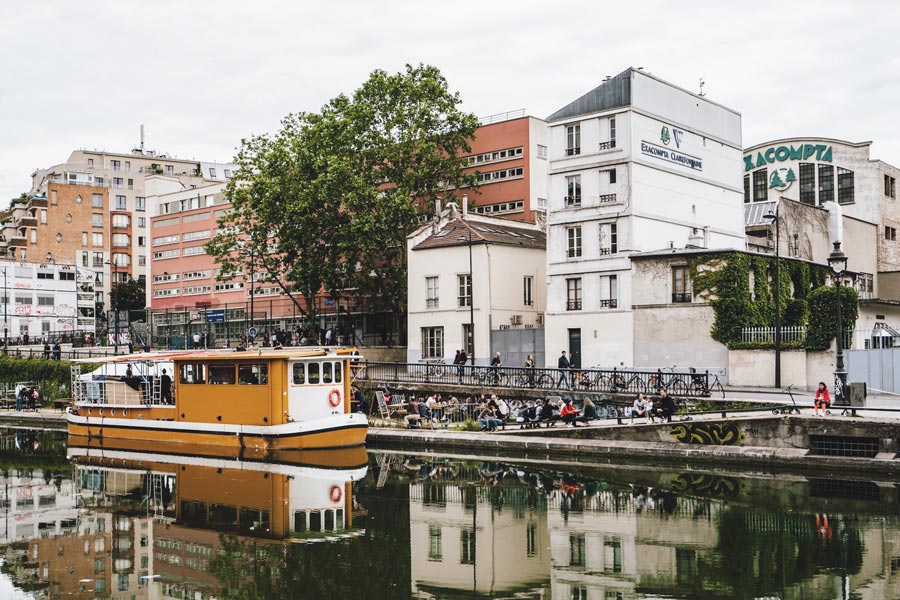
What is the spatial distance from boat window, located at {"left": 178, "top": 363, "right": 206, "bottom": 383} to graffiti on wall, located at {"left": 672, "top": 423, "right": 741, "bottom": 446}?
1725cm

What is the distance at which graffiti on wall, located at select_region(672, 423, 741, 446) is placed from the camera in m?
29.0

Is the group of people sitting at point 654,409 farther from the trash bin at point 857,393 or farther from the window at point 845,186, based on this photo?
the window at point 845,186

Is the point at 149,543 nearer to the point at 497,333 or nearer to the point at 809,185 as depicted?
the point at 497,333

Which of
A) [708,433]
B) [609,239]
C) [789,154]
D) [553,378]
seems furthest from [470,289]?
[789,154]

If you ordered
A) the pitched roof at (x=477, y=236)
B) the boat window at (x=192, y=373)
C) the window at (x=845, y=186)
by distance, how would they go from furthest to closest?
1. the window at (x=845, y=186)
2. the pitched roof at (x=477, y=236)
3. the boat window at (x=192, y=373)

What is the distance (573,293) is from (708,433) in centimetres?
1936

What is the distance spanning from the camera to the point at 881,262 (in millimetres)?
62375

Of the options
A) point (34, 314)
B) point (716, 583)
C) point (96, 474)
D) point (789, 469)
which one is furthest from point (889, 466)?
point (34, 314)

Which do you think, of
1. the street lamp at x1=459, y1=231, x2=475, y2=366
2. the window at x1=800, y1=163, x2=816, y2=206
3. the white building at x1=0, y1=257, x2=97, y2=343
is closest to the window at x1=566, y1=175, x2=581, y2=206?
the street lamp at x1=459, y1=231, x2=475, y2=366

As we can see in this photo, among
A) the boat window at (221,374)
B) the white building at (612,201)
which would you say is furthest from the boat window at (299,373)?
the white building at (612,201)

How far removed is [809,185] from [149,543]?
54260 millimetres

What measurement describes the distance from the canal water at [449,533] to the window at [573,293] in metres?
18.3

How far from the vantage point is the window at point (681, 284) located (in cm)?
4303

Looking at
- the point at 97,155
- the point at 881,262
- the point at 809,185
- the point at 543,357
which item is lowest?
the point at 543,357
